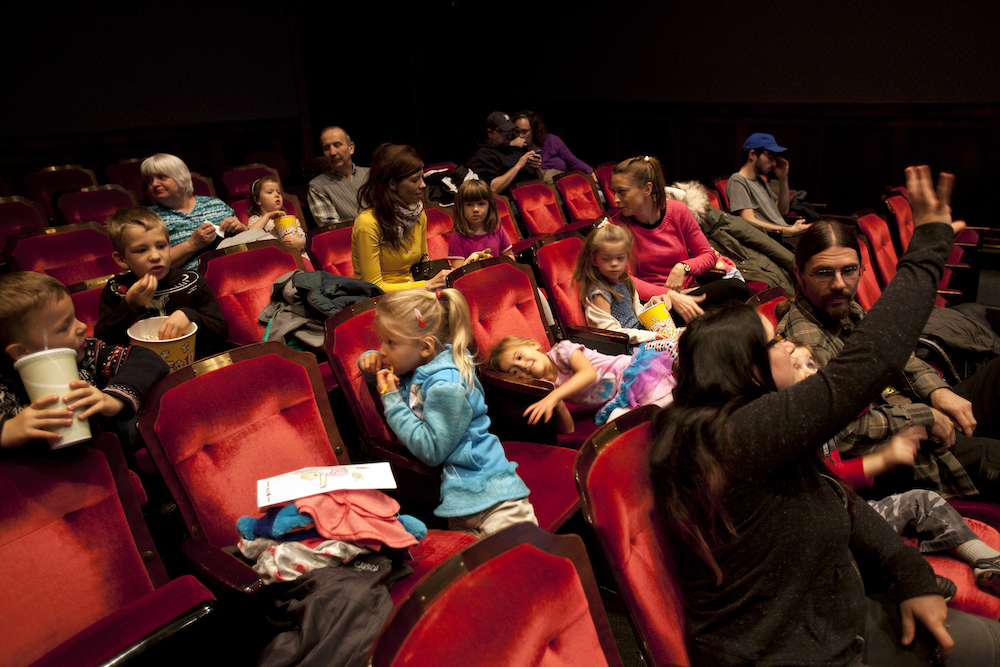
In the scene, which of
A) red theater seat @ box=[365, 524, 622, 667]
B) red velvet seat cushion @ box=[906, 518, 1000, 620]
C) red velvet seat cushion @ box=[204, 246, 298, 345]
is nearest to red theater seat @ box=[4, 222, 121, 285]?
red velvet seat cushion @ box=[204, 246, 298, 345]

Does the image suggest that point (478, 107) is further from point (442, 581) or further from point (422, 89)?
point (442, 581)

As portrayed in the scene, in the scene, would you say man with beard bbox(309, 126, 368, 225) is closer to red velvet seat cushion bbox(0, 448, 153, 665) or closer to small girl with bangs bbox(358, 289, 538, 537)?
small girl with bangs bbox(358, 289, 538, 537)

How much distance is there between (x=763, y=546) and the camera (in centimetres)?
104

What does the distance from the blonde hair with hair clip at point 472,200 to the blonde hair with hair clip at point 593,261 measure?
2.54 feet

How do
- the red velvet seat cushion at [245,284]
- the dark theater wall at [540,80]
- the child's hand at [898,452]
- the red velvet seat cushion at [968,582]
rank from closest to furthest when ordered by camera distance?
the red velvet seat cushion at [968,582] < the child's hand at [898,452] < the red velvet seat cushion at [245,284] < the dark theater wall at [540,80]

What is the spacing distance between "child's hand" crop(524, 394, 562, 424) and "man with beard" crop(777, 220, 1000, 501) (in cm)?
74

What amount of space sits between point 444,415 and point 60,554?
0.85 meters

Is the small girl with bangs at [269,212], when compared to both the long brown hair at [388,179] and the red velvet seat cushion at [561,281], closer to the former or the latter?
the long brown hair at [388,179]

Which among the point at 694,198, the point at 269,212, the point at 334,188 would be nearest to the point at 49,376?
the point at 269,212

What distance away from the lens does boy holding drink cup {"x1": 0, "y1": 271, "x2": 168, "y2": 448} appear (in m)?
1.12

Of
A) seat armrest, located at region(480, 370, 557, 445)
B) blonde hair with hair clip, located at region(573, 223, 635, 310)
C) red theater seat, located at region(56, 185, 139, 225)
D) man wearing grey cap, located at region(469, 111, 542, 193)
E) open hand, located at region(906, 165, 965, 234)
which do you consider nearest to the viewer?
open hand, located at region(906, 165, 965, 234)

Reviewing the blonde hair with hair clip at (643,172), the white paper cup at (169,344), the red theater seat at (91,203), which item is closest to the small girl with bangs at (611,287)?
the blonde hair with hair clip at (643,172)

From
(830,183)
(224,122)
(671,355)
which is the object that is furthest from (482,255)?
(224,122)

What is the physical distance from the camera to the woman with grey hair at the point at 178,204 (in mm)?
2824
